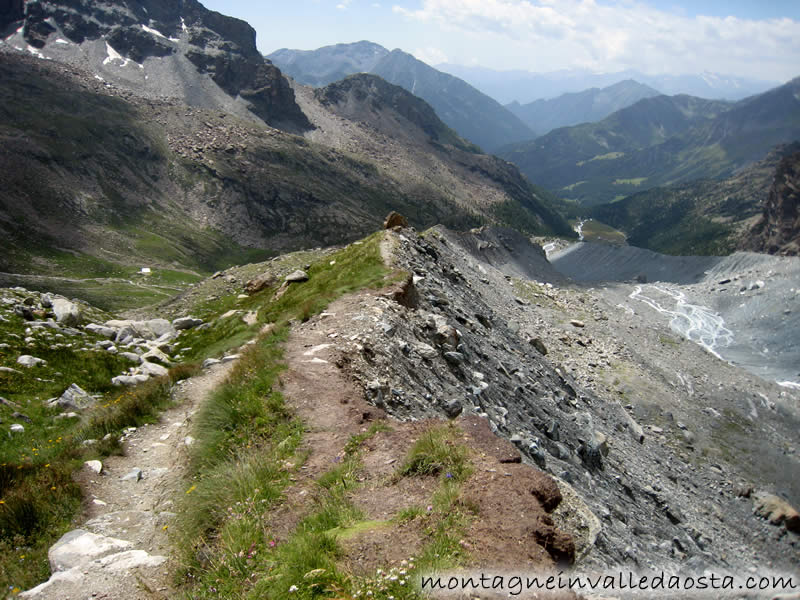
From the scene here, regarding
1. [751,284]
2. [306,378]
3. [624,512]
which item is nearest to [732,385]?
[624,512]

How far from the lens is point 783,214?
185 m

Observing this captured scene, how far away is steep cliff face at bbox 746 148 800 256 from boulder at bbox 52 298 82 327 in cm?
21072

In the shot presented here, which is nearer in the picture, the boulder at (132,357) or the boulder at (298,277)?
the boulder at (132,357)

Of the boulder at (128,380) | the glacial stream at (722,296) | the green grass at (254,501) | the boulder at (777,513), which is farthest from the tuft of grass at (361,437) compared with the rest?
the glacial stream at (722,296)

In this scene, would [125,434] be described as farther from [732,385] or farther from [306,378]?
[732,385]

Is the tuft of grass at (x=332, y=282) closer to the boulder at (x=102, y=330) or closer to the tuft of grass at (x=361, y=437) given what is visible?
the tuft of grass at (x=361, y=437)

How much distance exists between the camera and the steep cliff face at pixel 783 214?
177062 millimetres

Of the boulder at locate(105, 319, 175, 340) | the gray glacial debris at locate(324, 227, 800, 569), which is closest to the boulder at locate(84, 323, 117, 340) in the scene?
the boulder at locate(105, 319, 175, 340)

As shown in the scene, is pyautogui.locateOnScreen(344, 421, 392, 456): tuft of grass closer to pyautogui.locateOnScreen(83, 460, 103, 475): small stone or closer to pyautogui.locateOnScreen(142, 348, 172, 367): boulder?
pyautogui.locateOnScreen(83, 460, 103, 475): small stone

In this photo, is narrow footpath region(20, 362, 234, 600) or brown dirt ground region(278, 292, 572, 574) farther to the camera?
narrow footpath region(20, 362, 234, 600)

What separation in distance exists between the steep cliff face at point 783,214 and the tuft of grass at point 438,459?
20981cm

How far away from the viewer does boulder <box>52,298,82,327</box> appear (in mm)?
26109

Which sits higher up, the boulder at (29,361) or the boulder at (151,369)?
the boulder at (29,361)

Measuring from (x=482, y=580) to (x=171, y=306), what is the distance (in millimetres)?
54061
